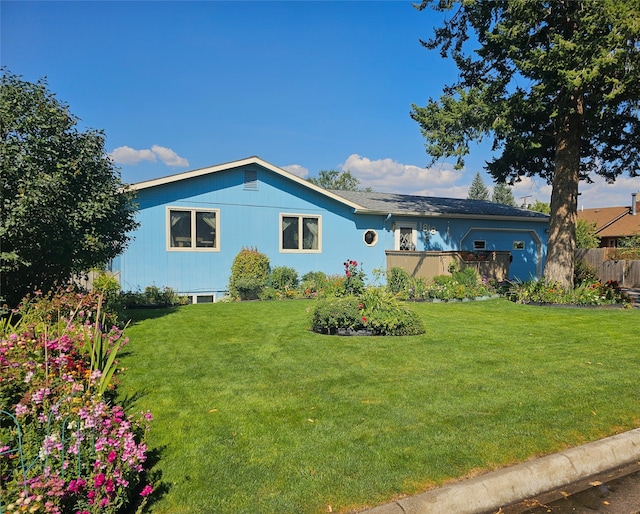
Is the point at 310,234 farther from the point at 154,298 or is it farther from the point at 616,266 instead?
the point at 616,266

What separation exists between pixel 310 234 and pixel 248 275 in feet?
10.0

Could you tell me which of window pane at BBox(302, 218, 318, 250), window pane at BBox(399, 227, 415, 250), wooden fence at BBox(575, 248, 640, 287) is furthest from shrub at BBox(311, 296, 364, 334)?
wooden fence at BBox(575, 248, 640, 287)

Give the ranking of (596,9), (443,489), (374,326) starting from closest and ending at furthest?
1. (443,489)
2. (374,326)
3. (596,9)

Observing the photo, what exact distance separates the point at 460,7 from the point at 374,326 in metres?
12.7

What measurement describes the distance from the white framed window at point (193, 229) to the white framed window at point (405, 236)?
7.11 meters

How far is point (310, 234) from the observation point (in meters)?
15.1

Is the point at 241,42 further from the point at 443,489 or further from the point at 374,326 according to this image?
the point at 443,489

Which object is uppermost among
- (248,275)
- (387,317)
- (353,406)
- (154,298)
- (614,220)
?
(614,220)

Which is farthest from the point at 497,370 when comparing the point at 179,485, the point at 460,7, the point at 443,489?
the point at 460,7

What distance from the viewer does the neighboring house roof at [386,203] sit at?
12.8m

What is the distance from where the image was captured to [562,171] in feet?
42.1

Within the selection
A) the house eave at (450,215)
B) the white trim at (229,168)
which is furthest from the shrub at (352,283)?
the house eave at (450,215)

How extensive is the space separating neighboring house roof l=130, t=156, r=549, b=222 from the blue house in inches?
1.5

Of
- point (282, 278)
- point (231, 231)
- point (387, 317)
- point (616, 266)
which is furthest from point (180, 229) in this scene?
point (616, 266)
